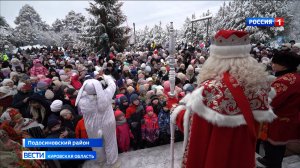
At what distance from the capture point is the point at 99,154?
13.1ft

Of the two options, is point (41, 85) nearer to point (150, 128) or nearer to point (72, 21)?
point (150, 128)

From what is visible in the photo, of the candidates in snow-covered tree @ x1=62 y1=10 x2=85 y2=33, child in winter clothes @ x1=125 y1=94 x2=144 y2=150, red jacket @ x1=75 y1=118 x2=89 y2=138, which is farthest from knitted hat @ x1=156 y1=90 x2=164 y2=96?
snow-covered tree @ x1=62 y1=10 x2=85 y2=33

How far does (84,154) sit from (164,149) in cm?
167

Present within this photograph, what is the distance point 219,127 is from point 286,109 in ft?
5.90

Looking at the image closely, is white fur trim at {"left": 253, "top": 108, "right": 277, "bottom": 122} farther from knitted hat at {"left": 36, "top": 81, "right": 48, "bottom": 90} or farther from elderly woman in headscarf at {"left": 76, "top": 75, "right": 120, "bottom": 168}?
knitted hat at {"left": 36, "top": 81, "right": 48, "bottom": 90}

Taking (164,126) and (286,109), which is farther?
(164,126)

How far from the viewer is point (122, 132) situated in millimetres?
4410

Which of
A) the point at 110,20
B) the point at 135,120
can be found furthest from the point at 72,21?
the point at 135,120

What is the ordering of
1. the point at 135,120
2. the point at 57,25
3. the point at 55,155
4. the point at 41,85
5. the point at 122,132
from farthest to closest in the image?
1. the point at 57,25
2. the point at 41,85
3. the point at 135,120
4. the point at 122,132
5. the point at 55,155

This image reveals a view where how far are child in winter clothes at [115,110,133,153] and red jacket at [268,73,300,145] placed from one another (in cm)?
273

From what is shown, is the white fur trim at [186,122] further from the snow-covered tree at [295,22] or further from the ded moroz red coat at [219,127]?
the snow-covered tree at [295,22]

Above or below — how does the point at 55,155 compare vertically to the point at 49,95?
below

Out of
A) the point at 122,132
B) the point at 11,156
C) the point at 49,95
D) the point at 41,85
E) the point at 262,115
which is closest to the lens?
the point at 262,115

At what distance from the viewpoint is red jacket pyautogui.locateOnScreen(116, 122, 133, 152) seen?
173 inches
